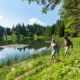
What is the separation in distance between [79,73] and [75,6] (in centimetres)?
629

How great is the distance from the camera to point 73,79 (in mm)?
2441

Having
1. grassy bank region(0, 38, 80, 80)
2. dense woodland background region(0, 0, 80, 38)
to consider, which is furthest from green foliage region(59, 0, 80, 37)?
grassy bank region(0, 38, 80, 80)

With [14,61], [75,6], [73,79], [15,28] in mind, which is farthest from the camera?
[15,28]

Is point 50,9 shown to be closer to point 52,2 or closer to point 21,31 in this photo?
point 52,2

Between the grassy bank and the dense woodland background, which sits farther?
the dense woodland background

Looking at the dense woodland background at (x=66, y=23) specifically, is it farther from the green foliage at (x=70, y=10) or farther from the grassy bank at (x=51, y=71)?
the grassy bank at (x=51, y=71)

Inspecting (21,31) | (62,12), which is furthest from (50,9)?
(21,31)

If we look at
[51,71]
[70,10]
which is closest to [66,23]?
[70,10]

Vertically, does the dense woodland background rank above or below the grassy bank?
above

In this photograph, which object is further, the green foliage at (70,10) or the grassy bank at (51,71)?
the green foliage at (70,10)

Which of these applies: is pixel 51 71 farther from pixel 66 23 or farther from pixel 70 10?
pixel 66 23

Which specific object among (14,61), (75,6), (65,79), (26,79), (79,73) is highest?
(75,6)

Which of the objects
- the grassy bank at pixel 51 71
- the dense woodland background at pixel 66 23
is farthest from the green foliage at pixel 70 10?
the grassy bank at pixel 51 71

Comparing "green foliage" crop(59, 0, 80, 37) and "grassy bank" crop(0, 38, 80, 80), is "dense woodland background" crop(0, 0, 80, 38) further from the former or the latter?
"grassy bank" crop(0, 38, 80, 80)
